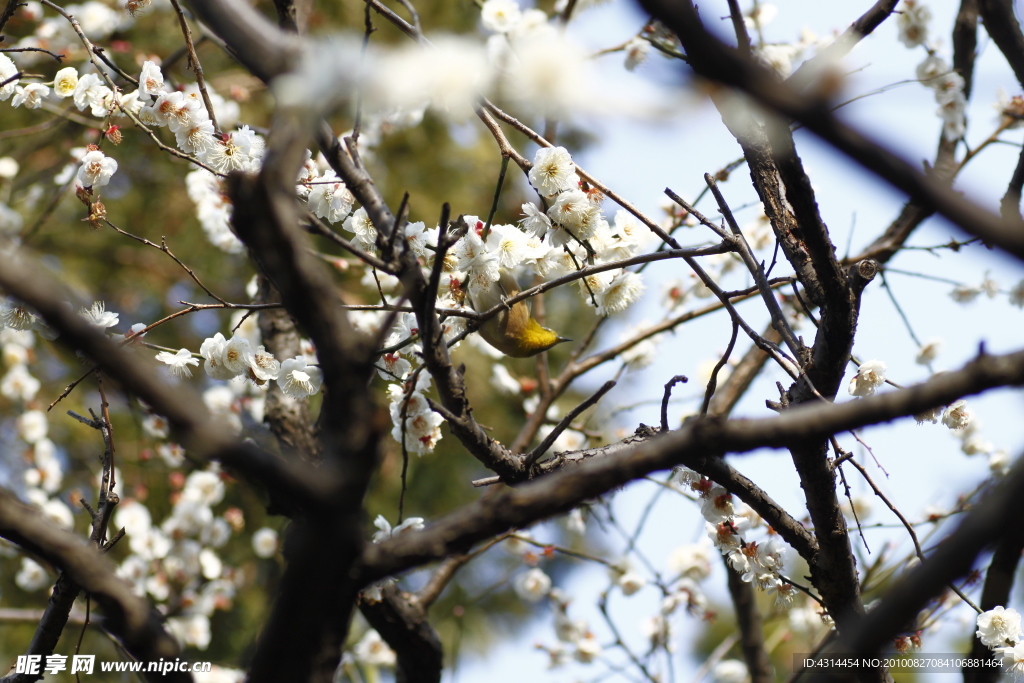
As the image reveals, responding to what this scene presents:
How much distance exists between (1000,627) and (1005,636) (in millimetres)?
19

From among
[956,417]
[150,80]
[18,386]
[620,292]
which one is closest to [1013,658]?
[956,417]

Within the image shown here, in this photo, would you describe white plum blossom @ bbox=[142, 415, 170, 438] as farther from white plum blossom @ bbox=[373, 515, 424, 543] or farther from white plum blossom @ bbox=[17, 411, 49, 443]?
white plum blossom @ bbox=[373, 515, 424, 543]

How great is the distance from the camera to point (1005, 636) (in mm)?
1615

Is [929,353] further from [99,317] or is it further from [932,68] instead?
[99,317]

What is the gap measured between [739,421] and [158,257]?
4.57 m

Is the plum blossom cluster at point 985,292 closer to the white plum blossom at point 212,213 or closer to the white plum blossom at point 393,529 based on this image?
the white plum blossom at point 393,529

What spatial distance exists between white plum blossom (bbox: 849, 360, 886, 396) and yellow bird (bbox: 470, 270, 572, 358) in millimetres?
785

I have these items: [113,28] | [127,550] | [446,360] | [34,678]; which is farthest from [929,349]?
[127,550]

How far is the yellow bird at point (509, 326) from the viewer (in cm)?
190

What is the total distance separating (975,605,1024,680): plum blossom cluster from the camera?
5.29ft

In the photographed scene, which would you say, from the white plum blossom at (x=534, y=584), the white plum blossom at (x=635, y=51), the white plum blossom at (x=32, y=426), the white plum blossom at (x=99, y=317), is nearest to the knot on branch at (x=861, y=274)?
the white plum blossom at (x=635, y=51)

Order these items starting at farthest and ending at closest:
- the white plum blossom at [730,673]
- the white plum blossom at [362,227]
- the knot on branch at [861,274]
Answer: the white plum blossom at [730,673]
the white plum blossom at [362,227]
the knot on branch at [861,274]

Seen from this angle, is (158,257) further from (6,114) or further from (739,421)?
(739,421)

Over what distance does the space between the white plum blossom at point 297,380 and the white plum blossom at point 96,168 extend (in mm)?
589
